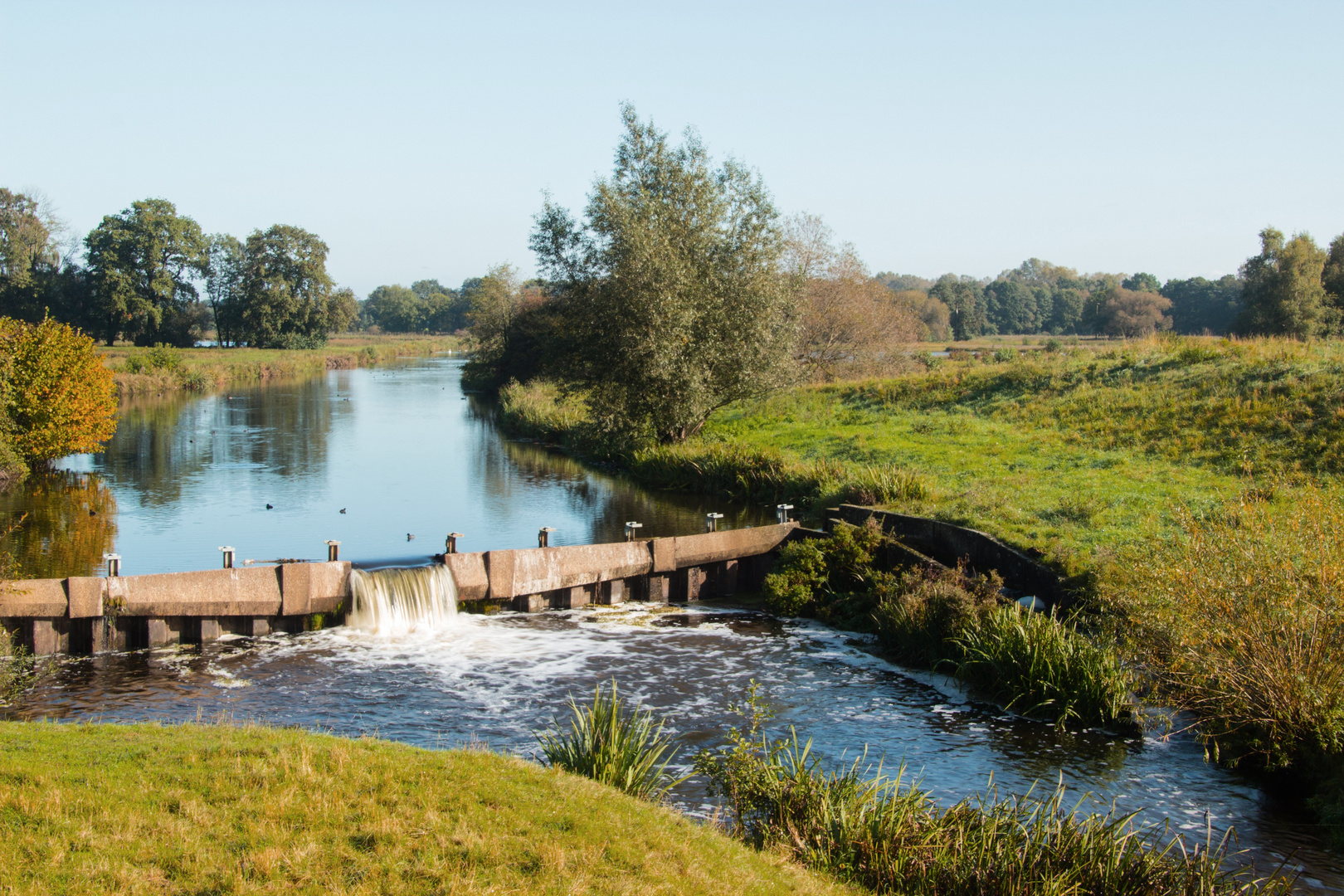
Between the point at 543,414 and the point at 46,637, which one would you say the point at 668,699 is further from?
the point at 543,414

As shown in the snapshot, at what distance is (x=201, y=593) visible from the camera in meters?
15.7

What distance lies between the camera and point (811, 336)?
189 ft

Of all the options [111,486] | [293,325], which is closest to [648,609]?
[111,486]

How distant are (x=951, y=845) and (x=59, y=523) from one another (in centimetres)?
2547

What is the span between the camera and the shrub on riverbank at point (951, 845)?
24.6ft

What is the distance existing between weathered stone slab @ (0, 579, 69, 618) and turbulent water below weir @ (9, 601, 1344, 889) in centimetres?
96

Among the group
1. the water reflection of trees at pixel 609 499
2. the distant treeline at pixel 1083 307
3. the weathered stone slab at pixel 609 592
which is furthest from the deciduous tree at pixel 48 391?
the distant treeline at pixel 1083 307

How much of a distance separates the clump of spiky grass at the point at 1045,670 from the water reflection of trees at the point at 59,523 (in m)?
17.3

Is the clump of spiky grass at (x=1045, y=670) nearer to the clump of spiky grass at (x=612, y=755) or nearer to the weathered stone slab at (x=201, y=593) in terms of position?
the clump of spiky grass at (x=612, y=755)

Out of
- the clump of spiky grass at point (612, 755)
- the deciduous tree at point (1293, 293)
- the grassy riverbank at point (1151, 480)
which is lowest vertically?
the clump of spiky grass at point (612, 755)

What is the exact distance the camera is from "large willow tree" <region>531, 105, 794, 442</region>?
33.2 meters

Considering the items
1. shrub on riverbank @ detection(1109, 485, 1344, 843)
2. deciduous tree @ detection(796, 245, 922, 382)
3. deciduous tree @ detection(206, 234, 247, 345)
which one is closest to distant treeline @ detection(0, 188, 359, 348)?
deciduous tree @ detection(206, 234, 247, 345)

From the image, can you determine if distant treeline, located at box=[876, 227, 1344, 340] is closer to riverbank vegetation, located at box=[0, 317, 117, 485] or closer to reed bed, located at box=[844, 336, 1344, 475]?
reed bed, located at box=[844, 336, 1344, 475]

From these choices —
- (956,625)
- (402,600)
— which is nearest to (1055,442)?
(956,625)
